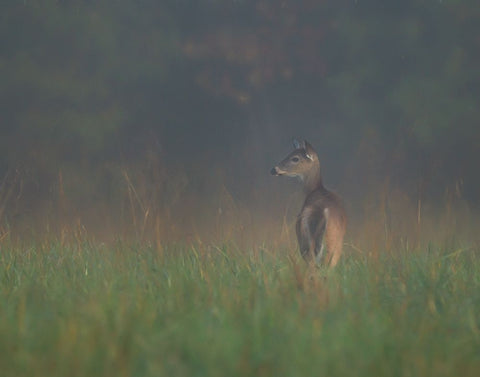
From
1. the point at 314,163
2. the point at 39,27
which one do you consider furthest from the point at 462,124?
the point at 39,27

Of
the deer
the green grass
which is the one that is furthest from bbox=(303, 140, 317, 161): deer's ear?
the green grass

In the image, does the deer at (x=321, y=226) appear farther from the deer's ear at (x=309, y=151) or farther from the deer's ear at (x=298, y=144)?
the deer's ear at (x=298, y=144)

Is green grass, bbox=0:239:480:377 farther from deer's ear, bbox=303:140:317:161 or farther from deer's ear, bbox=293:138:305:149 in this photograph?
deer's ear, bbox=293:138:305:149

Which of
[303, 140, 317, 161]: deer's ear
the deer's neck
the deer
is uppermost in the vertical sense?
[303, 140, 317, 161]: deer's ear

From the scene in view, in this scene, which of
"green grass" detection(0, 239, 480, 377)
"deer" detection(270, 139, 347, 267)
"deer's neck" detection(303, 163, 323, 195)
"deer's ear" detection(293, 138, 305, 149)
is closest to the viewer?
"green grass" detection(0, 239, 480, 377)

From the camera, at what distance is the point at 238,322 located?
417 centimetres

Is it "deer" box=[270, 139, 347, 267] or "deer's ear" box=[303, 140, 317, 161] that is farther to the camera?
"deer's ear" box=[303, 140, 317, 161]

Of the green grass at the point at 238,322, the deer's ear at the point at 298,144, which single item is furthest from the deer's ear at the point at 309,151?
the green grass at the point at 238,322

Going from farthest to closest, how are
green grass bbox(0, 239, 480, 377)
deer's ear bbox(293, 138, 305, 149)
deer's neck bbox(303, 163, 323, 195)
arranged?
deer's ear bbox(293, 138, 305, 149) → deer's neck bbox(303, 163, 323, 195) → green grass bbox(0, 239, 480, 377)

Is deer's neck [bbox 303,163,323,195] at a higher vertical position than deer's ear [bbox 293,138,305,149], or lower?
lower

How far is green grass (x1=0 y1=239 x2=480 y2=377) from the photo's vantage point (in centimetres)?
351

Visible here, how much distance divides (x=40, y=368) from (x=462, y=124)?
8544mm

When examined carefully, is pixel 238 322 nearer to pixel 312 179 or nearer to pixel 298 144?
pixel 312 179

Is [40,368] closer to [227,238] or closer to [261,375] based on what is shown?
[261,375]
